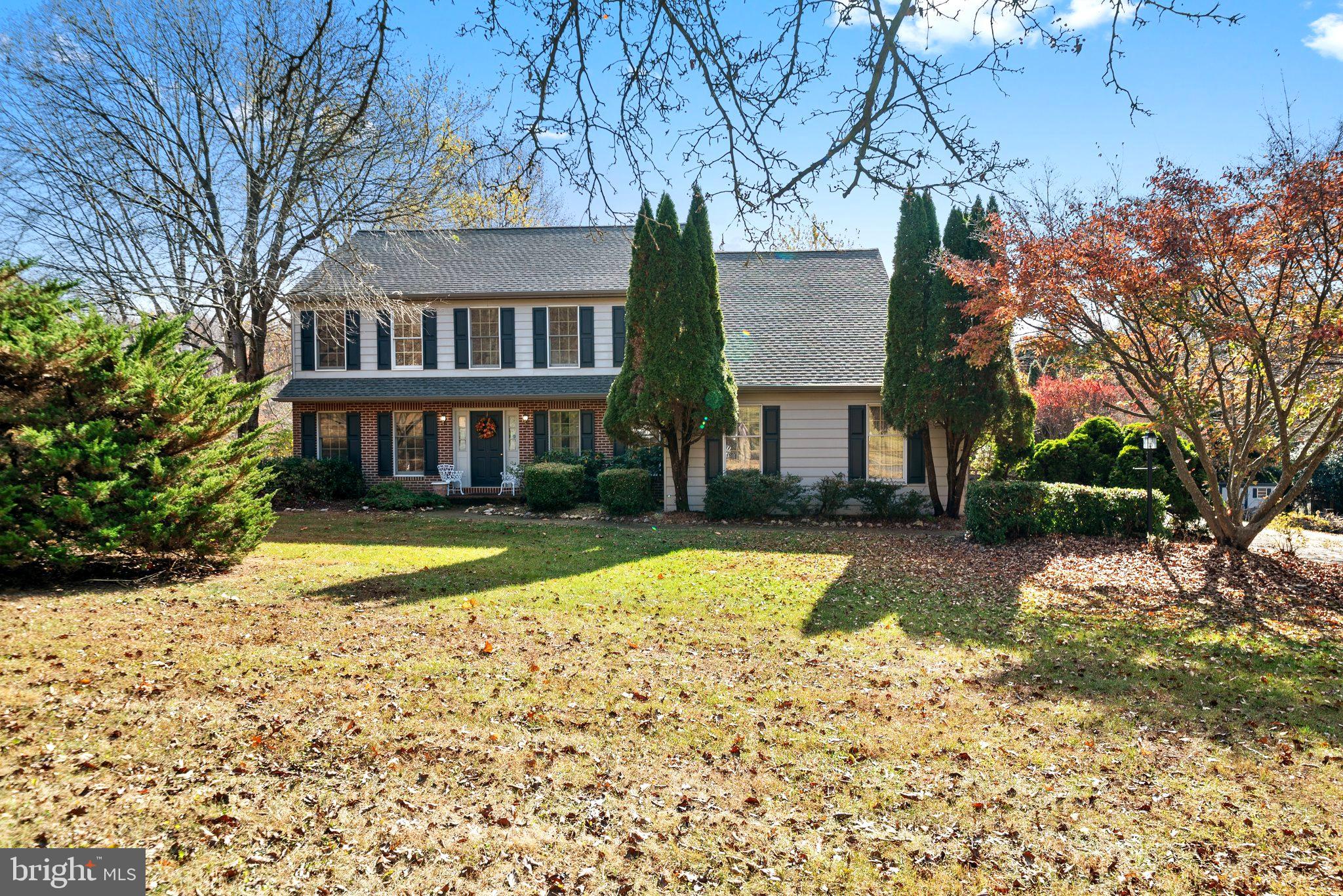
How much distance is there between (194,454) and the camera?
859cm

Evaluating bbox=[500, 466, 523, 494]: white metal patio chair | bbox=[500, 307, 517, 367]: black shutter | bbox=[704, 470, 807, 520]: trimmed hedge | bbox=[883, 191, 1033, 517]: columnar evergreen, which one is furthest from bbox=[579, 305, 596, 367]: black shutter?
bbox=[883, 191, 1033, 517]: columnar evergreen

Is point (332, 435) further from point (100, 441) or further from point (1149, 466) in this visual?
point (1149, 466)

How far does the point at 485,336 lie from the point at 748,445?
7747 millimetres

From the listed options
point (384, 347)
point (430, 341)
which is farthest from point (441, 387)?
point (384, 347)

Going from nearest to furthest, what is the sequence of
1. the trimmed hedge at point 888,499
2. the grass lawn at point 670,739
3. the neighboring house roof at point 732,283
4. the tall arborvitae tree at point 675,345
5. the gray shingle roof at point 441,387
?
the grass lawn at point 670,739
the tall arborvitae tree at point 675,345
the trimmed hedge at point 888,499
the neighboring house roof at point 732,283
the gray shingle roof at point 441,387

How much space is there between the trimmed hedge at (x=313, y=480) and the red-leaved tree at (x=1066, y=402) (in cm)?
1903

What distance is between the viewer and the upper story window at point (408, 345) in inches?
792

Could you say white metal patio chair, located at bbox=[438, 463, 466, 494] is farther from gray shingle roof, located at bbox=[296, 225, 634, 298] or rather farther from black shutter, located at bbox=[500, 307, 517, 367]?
gray shingle roof, located at bbox=[296, 225, 634, 298]

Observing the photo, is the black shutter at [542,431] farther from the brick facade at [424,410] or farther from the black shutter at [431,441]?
the black shutter at [431,441]

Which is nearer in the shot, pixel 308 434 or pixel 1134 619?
pixel 1134 619

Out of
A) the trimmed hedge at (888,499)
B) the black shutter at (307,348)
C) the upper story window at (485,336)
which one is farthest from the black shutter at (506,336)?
the trimmed hedge at (888,499)

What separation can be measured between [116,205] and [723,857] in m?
19.3

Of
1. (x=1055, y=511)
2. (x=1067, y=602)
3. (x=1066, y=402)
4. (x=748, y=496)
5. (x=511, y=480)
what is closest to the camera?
(x=1067, y=602)

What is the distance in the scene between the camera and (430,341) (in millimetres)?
20188
